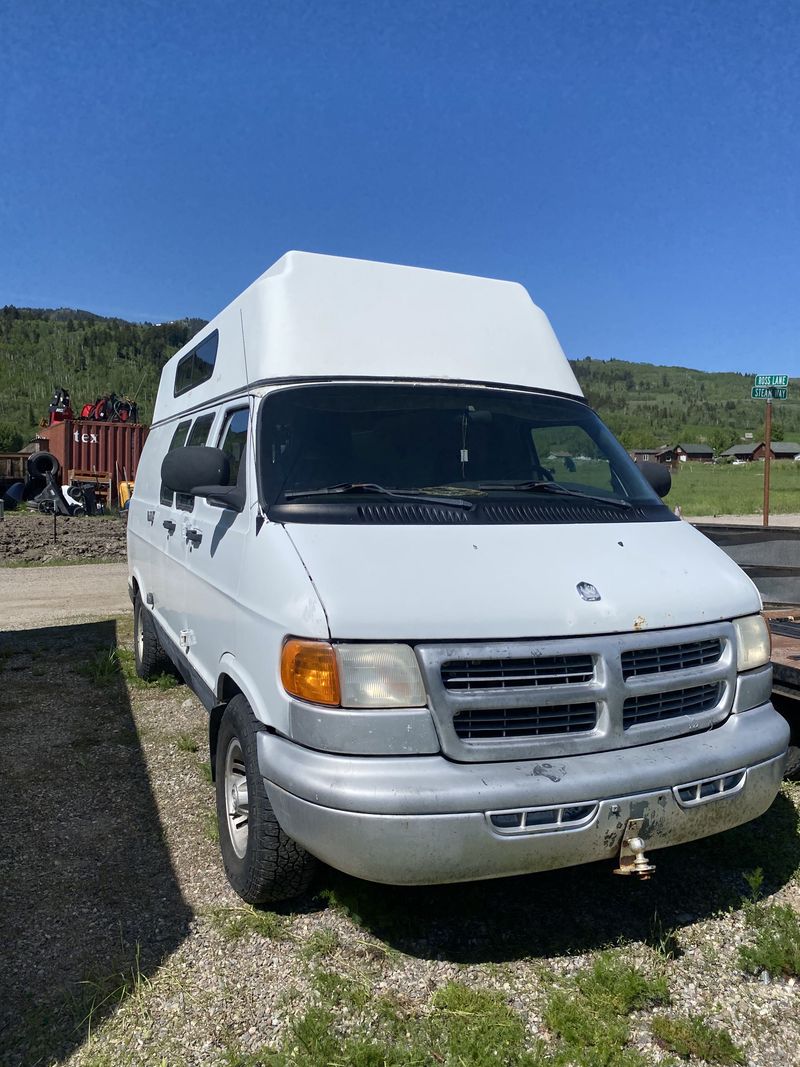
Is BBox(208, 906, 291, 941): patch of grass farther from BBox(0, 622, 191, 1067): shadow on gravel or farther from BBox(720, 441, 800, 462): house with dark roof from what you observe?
BBox(720, 441, 800, 462): house with dark roof

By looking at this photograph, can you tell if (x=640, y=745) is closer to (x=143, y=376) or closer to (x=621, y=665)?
(x=621, y=665)

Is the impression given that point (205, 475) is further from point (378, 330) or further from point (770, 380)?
point (770, 380)

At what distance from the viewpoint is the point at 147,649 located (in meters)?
6.49

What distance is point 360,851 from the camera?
259 cm

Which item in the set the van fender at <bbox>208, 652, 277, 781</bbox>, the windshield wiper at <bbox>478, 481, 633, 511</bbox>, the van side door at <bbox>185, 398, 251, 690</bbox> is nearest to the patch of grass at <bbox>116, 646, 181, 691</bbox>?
the van side door at <bbox>185, 398, 251, 690</bbox>

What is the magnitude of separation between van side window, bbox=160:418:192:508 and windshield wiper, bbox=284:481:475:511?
→ 6.98 ft

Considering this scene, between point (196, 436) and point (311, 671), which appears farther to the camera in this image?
point (196, 436)

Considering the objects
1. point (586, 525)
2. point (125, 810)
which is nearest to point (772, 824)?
point (586, 525)

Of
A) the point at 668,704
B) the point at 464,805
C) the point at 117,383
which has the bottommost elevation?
the point at 464,805

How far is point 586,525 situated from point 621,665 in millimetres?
767

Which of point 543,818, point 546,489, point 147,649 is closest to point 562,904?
point 543,818

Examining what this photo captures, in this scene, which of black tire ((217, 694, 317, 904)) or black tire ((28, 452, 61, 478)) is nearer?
black tire ((217, 694, 317, 904))

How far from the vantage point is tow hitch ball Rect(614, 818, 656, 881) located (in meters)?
2.76

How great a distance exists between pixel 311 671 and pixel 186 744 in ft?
9.35
